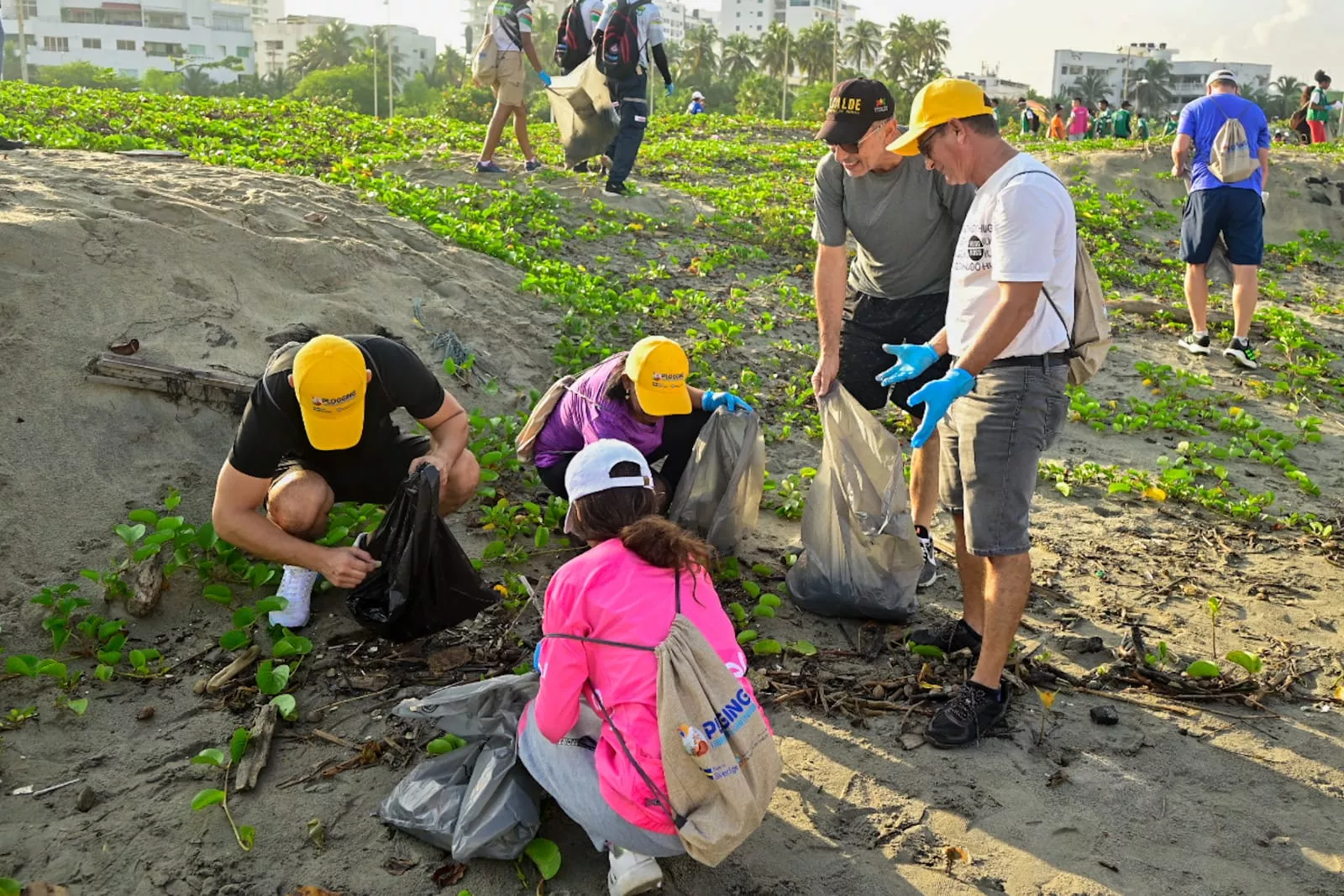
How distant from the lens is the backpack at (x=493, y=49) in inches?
324

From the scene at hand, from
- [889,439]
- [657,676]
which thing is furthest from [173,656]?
[889,439]

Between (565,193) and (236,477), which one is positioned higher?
(565,193)

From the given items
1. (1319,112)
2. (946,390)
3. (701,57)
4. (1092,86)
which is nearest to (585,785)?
(946,390)

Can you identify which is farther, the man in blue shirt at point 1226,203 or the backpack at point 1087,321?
the man in blue shirt at point 1226,203

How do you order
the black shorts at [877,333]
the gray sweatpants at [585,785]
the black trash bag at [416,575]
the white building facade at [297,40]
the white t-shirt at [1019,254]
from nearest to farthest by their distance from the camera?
1. the gray sweatpants at [585,785]
2. the white t-shirt at [1019,254]
3. the black trash bag at [416,575]
4. the black shorts at [877,333]
5. the white building facade at [297,40]

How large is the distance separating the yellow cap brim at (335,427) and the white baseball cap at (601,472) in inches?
39.4

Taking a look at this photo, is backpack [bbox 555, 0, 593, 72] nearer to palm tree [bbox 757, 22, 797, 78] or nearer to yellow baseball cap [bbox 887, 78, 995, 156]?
yellow baseball cap [bbox 887, 78, 995, 156]

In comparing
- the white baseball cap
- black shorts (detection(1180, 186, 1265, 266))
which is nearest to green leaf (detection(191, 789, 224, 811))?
the white baseball cap

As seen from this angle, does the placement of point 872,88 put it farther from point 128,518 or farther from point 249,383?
point 128,518

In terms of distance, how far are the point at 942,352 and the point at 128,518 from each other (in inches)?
113

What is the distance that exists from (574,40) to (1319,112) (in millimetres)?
12394

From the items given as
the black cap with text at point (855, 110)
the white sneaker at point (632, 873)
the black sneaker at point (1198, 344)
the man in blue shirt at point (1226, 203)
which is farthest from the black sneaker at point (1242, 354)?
the white sneaker at point (632, 873)

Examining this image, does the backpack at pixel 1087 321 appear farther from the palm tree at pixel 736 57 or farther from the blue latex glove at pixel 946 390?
the palm tree at pixel 736 57

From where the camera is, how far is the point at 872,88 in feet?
11.1
